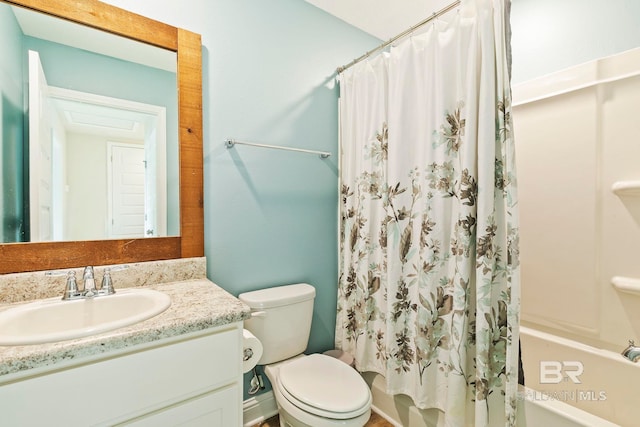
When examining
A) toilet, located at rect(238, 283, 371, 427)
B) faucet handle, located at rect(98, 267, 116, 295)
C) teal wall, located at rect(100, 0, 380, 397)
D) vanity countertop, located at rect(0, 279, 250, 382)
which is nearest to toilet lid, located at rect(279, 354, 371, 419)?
toilet, located at rect(238, 283, 371, 427)

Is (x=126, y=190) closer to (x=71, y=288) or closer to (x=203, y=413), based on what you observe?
(x=71, y=288)

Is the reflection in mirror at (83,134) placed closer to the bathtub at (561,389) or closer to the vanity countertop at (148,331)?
the vanity countertop at (148,331)

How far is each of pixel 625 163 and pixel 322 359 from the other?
1.82 m

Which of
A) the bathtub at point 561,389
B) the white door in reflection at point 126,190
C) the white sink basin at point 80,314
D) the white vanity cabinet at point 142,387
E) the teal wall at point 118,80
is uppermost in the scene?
the teal wall at point 118,80

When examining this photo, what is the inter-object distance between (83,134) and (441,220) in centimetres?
153

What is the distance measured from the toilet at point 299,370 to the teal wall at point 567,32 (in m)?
1.95

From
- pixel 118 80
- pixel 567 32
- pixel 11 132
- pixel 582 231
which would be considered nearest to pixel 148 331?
pixel 11 132

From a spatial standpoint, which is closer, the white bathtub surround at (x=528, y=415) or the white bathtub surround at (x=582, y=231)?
the white bathtub surround at (x=528, y=415)

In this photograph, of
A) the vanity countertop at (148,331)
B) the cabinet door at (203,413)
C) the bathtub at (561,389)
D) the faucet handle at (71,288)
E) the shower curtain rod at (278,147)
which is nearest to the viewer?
the vanity countertop at (148,331)

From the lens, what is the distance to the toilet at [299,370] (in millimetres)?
1109

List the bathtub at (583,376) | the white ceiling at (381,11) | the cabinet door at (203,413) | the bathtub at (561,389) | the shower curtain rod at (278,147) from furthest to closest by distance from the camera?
the white ceiling at (381,11)
the shower curtain rod at (278,147)
the bathtub at (583,376)
the bathtub at (561,389)
the cabinet door at (203,413)

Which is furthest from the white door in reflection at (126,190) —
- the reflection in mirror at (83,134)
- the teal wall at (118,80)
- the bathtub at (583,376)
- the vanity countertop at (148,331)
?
the bathtub at (583,376)

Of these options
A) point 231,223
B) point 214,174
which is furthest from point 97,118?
point 231,223

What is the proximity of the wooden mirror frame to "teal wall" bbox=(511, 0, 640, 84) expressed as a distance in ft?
6.35
